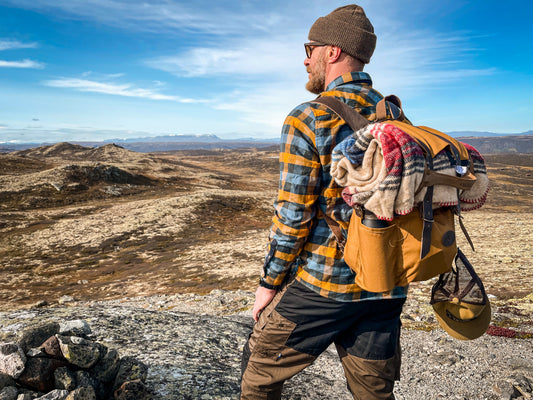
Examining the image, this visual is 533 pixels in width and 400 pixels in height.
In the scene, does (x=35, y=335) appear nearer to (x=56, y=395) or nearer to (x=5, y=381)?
(x=5, y=381)

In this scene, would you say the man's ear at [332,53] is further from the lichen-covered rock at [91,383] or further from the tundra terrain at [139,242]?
the tundra terrain at [139,242]

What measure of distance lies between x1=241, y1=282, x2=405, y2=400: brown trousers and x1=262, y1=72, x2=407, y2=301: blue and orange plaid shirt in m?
0.12

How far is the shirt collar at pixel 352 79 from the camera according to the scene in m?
2.22

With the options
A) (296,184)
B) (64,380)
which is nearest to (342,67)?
(296,184)

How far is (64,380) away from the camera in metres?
2.95

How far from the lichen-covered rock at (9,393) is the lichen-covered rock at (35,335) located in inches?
14.7

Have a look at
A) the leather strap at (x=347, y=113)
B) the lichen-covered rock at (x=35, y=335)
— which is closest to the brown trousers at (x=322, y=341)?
the leather strap at (x=347, y=113)

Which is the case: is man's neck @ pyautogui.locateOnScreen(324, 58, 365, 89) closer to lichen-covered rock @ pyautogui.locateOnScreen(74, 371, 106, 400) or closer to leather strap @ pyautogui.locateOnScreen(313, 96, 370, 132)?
leather strap @ pyautogui.locateOnScreen(313, 96, 370, 132)

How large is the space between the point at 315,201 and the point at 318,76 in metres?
1.05

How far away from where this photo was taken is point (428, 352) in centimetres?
551

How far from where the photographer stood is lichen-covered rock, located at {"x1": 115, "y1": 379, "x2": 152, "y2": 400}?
126 inches

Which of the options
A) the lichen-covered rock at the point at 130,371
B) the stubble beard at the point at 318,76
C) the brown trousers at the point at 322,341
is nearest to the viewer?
the brown trousers at the point at 322,341

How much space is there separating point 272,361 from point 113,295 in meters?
12.3

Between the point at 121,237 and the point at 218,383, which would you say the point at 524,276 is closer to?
the point at 218,383
